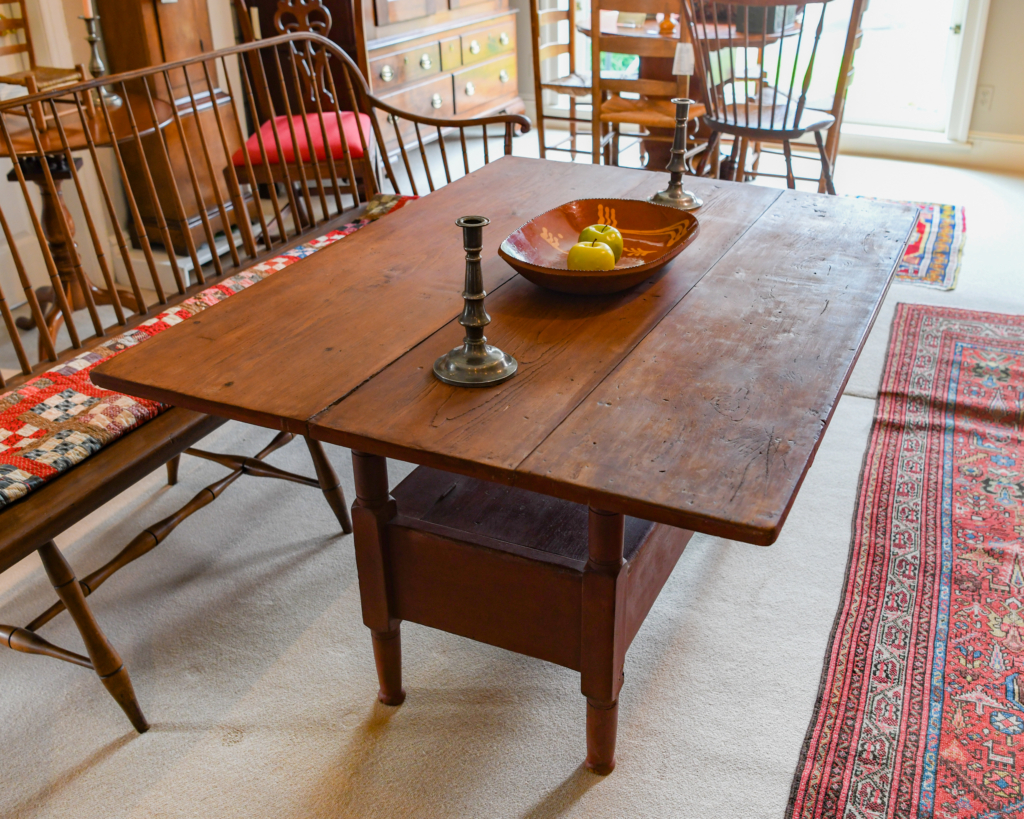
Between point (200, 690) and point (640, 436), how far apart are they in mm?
1022

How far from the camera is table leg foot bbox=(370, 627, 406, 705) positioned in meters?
1.55

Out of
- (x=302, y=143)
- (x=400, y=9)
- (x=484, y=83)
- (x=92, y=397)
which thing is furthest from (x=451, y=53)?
(x=92, y=397)

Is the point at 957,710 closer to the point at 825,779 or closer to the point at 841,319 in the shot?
the point at 825,779

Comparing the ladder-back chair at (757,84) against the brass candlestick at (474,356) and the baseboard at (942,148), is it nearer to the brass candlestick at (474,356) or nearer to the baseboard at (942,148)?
the baseboard at (942,148)

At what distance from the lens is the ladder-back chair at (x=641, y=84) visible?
11.3 ft

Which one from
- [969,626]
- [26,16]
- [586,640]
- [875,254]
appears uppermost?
[26,16]

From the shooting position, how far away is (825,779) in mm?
1455

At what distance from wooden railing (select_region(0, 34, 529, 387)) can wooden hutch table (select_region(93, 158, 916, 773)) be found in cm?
59

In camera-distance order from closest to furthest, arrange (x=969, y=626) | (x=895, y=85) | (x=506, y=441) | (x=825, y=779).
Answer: (x=506, y=441), (x=825, y=779), (x=969, y=626), (x=895, y=85)

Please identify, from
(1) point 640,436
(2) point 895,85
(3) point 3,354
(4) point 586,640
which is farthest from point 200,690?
(2) point 895,85

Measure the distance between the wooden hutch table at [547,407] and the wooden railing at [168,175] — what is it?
593 mm

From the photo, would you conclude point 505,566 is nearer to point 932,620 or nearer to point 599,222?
point 599,222

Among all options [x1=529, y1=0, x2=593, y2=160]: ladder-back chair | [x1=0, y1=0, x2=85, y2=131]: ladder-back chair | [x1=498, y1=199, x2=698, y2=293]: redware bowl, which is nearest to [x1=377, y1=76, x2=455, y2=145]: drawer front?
[x1=529, y1=0, x2=593, y2=160]: ladder-back chair

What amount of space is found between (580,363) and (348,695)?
783 millimetres
